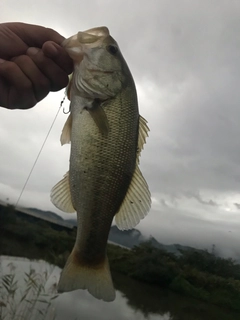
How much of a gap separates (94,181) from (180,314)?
65.7 feet

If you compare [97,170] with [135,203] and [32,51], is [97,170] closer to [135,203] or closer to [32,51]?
[135,203]

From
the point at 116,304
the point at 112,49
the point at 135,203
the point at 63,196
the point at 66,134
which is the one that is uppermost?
the point at 112,49

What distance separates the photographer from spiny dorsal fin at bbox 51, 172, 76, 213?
216 cm

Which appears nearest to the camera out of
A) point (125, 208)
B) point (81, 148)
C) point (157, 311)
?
point (81, 148)

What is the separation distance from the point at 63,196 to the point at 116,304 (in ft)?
56.3

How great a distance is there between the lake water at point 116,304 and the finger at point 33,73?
16.9ft

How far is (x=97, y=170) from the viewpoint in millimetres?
2057

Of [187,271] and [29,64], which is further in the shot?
[187,271]

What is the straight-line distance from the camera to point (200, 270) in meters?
24.9

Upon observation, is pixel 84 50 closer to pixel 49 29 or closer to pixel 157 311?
pixel 49 29

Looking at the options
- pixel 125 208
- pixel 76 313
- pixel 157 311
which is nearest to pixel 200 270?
pixel 157 311

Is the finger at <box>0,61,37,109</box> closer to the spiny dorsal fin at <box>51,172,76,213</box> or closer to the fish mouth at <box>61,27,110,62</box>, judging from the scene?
the fish mouth at <box>61,27,110,62</box>

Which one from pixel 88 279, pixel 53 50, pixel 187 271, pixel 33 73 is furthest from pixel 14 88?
pixel 187 271

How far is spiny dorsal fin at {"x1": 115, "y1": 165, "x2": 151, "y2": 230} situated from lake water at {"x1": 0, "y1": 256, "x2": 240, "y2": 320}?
504cm
